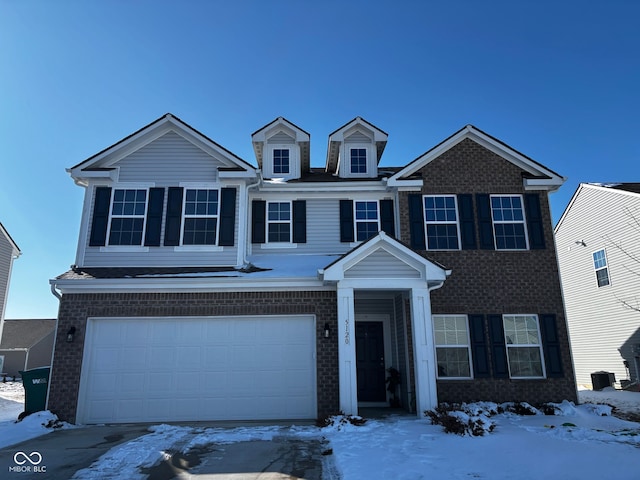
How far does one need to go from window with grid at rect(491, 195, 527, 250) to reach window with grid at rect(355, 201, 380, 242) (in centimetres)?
333

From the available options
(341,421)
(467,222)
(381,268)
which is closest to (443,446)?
(341,421)

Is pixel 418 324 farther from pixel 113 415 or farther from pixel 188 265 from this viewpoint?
pixel 113 415

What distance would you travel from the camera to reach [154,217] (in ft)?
39.2

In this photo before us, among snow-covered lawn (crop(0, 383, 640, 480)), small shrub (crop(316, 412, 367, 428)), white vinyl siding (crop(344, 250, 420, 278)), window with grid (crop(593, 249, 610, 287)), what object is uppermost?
window with grid (crop(593, 249, 610, 287))

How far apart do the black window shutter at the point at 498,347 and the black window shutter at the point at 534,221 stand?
7.81 ft

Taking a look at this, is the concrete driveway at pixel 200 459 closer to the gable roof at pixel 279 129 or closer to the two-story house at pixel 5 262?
the gable roof at pixel 279 129

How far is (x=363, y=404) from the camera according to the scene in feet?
38.6

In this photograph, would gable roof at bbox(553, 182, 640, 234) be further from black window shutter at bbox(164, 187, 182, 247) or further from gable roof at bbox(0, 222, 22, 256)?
gable roof at bbox(0, 222, 22, 256)

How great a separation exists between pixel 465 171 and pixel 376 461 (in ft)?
29.2

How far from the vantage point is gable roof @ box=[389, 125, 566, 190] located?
40.9 ft

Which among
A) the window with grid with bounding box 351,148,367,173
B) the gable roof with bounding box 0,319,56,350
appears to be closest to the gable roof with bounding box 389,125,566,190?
the window with grid with bounding box 351,148,367,173

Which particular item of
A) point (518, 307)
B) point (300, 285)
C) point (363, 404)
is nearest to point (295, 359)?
point (300, 285)

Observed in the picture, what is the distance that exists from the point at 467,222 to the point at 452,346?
3.46 m

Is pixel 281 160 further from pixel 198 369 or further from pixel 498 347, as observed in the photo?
pixel 498 347
